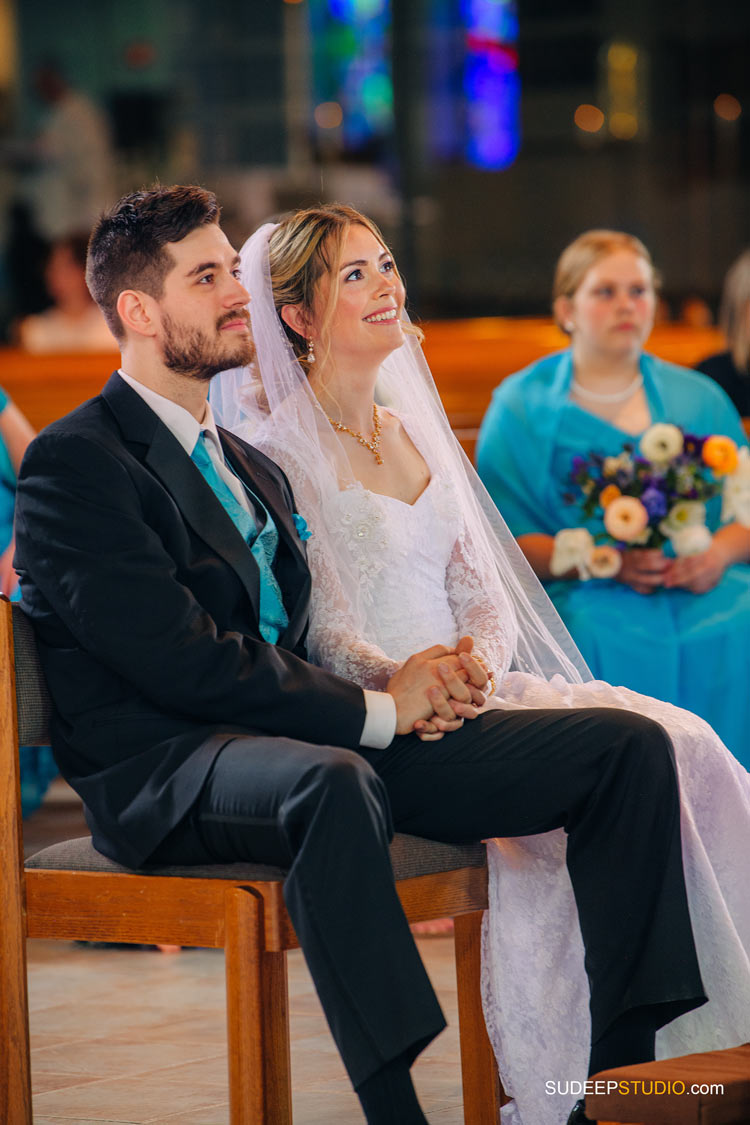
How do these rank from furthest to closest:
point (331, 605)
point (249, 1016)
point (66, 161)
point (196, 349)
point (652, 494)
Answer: point (66, 161), point (652, 494), point (331, 605), point (196, 349), point (249, 1016)

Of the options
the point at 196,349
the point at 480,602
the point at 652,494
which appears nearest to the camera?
the point at 196,349

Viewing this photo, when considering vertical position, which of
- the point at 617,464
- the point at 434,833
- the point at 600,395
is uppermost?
the point at 600,395

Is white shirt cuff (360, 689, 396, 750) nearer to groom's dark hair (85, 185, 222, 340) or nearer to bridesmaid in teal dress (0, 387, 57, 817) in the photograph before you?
groom's dark hair (85, 185, 222, 340)

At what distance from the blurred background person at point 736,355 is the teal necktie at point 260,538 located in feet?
8.85

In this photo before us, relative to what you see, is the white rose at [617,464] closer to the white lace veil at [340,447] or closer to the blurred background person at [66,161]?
the white lace veil at [340,447]

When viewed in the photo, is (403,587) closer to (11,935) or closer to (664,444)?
(11,935)

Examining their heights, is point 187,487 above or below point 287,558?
above

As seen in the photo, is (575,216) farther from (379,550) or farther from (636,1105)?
(636,1105)

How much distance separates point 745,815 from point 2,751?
1110mm

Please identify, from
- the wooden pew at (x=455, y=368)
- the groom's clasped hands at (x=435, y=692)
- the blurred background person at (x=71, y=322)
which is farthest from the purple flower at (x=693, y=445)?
the blurred background person at (x=71, y=322)

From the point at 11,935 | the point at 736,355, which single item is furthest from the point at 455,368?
the point at 11,935

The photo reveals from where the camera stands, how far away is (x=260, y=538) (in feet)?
8.05

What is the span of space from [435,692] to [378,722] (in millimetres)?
97

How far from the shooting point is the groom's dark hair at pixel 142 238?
2432 millimetres
